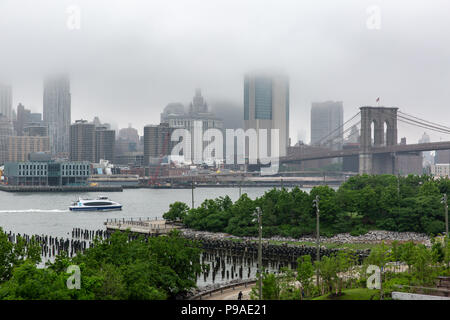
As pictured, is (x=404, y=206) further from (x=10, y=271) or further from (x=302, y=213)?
(x=10, y=271)

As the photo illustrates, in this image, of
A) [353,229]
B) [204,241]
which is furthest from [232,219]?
[353,229]

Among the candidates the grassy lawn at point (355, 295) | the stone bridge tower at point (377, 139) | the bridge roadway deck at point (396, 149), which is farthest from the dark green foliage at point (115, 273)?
the stone bridge tower at point (377, 139)

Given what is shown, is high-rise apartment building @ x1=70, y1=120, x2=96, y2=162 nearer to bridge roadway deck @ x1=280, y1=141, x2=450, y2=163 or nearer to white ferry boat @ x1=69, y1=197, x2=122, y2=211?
bridge roadway deck @ x1=280, y1=141, x2=450, y2=163

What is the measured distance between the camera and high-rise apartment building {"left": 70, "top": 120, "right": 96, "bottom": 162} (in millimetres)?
187750

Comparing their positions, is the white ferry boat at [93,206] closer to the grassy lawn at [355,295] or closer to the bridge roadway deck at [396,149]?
the bridge roadway deck at [396,149]

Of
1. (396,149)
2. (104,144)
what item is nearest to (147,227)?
(396,149)

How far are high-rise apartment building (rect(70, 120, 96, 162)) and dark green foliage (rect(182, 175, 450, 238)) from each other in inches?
5993

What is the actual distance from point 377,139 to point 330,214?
64.1m

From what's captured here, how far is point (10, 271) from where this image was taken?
1848 cm

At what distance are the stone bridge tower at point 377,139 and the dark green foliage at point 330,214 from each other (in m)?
51.7

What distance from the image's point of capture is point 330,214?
37.0m

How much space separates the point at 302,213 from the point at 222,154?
160m

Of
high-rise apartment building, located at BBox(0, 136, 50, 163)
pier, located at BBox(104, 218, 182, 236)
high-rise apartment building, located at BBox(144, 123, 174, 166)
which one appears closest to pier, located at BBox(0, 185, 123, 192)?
pier, located at BBox(104, 218, 182, 236)

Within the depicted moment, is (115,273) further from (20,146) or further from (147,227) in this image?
(20,146)
